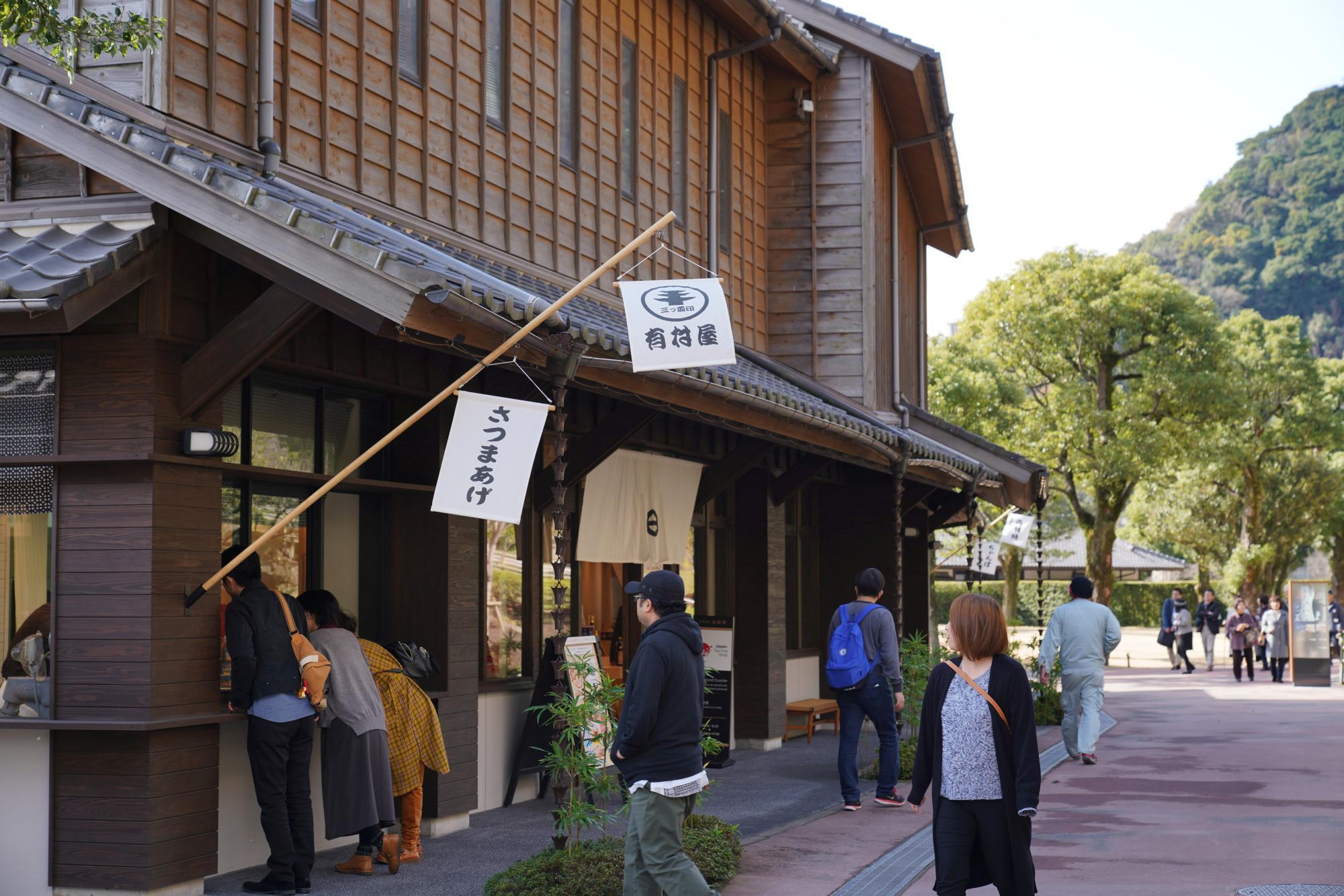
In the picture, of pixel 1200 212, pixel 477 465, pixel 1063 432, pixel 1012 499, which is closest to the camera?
pixel 477 465

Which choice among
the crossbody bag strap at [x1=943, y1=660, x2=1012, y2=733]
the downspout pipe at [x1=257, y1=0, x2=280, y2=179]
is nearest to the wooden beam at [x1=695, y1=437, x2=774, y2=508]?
the downspout pipe at [x1=257, y1=0, x2=280, y2=179]

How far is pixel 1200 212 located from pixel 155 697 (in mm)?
135293

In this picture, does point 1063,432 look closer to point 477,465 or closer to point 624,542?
point 624,542

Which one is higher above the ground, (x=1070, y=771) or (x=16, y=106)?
(x=16, y=106)

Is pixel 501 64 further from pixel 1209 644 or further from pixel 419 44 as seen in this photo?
pixel 1209 644

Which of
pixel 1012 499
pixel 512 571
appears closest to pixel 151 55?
pixel 512 571

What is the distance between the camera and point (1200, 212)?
5157 inches

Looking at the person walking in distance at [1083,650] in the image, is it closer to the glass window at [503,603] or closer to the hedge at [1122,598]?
the glass window at [503,603]

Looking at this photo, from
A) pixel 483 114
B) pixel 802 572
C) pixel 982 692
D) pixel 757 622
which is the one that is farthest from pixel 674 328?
pixel 802 572

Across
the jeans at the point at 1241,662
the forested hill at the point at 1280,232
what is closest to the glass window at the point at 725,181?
the jeans at the point at 1241,662

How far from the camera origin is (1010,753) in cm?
598

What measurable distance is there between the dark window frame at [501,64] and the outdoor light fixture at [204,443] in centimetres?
446

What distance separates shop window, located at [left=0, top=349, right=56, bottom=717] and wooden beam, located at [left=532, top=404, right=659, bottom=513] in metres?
4.34

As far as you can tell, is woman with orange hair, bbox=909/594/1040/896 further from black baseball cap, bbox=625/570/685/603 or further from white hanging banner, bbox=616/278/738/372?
white hanging banner, bbox=616/278/738/372
